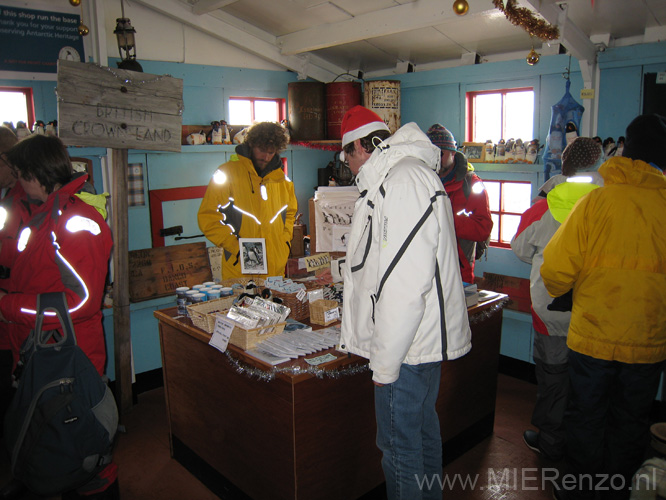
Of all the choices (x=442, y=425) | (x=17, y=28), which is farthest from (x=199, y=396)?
(x=17, y=28)

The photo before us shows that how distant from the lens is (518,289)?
4.51 meters

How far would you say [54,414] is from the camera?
213 centimetres

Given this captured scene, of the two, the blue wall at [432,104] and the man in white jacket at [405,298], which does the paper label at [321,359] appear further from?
the blue wall at [432,104]

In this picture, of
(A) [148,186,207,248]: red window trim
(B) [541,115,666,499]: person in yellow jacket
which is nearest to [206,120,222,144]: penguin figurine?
(A) [148,186,207,248]: red window trim

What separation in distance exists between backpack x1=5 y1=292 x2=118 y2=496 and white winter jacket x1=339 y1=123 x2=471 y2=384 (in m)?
1.18

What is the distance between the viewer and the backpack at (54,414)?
2141mm

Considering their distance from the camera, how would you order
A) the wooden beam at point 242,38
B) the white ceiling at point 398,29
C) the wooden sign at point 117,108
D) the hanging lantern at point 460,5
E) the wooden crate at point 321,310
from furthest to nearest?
the wooden beam at point 242,38, the white ceiling at point 398,29, the wooden sign at point 117,108, the hanging lantern at point 460,5, the wooden crate at point 321,310

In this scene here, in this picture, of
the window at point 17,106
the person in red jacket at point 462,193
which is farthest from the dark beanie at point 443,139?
the window at point 17,106

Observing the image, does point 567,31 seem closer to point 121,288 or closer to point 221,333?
point 221,333

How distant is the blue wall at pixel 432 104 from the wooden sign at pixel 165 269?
5.3 inches

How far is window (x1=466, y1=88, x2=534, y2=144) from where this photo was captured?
14.8 feet

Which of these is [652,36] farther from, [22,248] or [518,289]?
[22,248]

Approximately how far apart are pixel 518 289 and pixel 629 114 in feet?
5.45

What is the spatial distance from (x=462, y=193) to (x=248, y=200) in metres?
1.59
